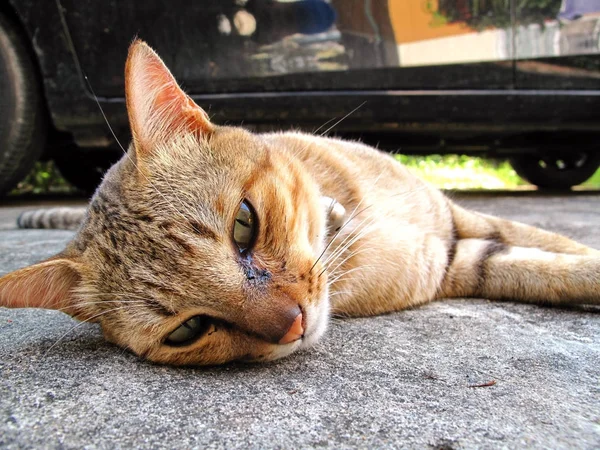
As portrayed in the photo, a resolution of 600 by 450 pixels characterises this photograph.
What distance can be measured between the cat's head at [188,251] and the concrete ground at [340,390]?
9cm

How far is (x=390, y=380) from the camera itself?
1.25 metres

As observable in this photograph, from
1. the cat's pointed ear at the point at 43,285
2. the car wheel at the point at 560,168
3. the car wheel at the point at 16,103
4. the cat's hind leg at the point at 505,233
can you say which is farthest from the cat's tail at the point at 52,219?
the car wheel at the point at 560,168

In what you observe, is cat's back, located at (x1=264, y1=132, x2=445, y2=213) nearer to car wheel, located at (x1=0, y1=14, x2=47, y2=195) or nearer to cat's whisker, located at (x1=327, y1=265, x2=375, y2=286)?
cat's whisker, located at (x1=327, y1=265, x2=375, y2=286)

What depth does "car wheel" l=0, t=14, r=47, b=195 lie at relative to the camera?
412cm

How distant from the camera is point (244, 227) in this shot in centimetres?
151

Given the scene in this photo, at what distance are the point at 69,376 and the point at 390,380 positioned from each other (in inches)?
31.7

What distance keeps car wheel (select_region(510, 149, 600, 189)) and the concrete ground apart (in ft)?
16.7

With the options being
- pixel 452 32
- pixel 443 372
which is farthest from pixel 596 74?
pixel 443 372

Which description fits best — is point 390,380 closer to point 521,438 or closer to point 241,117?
point 521,438

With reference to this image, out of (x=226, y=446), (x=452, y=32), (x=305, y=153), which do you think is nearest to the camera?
(x=226, y=446)

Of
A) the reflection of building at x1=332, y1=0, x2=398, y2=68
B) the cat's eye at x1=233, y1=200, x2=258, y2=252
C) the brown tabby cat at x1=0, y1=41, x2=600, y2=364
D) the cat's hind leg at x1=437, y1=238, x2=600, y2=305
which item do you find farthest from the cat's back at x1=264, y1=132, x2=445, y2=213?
the reflection of building at x1=332, y1=0, x2=398, y2=68

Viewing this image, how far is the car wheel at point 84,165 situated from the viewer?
248 inches

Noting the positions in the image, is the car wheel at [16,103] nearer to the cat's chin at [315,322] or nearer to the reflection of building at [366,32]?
the reflection of building at [366,32]

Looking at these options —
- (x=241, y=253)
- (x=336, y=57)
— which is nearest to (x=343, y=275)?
(x=241, y=253)
